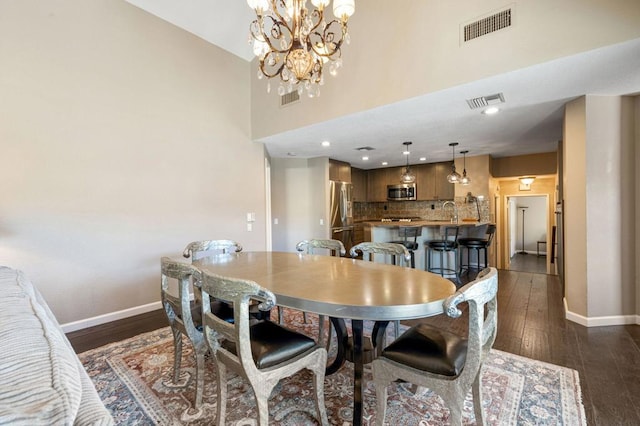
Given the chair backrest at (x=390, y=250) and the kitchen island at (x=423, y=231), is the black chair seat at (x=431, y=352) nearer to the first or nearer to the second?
the chair backrest at (x=390, y=250)

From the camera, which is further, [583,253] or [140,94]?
[140,94]

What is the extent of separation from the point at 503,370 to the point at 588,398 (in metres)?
0.48

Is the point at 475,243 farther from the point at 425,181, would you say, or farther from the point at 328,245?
the point at 328,245

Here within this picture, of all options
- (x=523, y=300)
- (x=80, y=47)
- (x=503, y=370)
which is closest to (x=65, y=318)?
(x=80, y=47)

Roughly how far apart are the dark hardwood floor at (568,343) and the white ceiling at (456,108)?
2.34m

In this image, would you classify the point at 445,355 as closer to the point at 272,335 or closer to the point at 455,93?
the point at 272,335

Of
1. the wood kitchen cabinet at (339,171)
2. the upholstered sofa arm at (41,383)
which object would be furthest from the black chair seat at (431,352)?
the wood kitchen cabinet at (339,171)

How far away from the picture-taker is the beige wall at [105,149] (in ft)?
9.33

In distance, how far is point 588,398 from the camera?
191cm

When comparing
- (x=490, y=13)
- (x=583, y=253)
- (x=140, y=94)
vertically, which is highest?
(x=490, y=13)

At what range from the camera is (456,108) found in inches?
134

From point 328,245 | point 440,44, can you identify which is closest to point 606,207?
point 440,44

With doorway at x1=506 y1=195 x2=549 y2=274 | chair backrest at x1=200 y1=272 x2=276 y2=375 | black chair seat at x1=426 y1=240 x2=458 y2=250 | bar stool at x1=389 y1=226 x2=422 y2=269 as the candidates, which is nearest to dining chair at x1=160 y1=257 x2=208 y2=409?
chair backrest at x1=200 y1=272 x2=276 y2=375

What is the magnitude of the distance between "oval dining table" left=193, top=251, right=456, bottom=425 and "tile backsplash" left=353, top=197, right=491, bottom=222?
514cm
